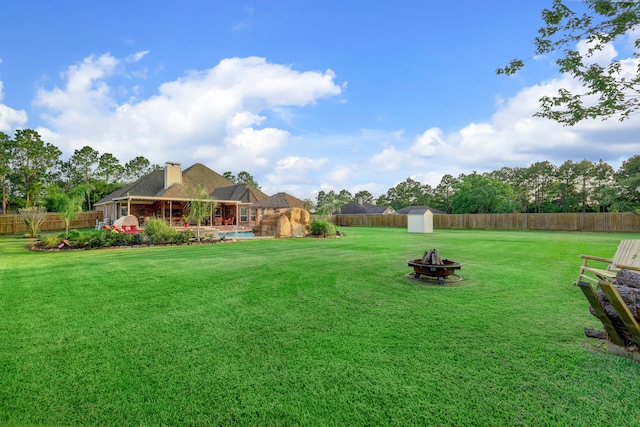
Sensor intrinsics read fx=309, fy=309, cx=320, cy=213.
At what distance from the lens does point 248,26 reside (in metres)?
11.3

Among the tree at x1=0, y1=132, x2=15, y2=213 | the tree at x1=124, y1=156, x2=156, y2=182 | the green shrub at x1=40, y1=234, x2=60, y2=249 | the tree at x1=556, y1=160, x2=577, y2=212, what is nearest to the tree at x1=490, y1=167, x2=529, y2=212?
the tree at x1=556, y1=160, x2=577, y2=212

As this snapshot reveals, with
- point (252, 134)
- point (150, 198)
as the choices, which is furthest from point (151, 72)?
point (150, 198)

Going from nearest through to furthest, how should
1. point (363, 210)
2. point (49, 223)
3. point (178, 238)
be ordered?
1. point (178, 238)
2. point (49, 223)
3. point (363, 210)

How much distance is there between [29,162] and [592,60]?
4907cm

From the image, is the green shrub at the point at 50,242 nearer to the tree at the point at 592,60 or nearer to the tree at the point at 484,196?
the tree at the point at 592,60

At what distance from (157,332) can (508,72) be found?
6.76 m

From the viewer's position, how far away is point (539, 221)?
2744cm

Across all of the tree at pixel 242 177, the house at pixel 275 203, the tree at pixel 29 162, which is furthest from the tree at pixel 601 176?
the tree at pixel 29 162

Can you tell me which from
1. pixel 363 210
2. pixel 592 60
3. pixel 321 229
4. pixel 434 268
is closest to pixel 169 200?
pixel 321 229

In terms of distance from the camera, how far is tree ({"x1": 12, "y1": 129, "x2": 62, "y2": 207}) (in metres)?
34.8

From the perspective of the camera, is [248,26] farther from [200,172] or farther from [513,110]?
[200,172]

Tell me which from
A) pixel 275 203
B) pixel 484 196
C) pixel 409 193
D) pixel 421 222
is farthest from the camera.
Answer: pixel 409 193

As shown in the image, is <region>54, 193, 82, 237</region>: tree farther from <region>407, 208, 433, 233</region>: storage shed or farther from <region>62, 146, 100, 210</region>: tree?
Result: <region>62, 146, 100, 210</region>: tree

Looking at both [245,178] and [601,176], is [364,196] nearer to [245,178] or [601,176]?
[245,178]
